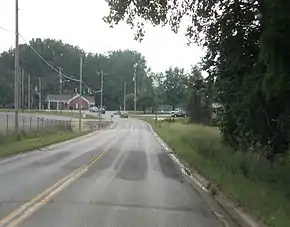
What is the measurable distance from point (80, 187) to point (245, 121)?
6064mm

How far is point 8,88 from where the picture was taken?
138750 millimetres

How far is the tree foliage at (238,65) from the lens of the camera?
16406 mm

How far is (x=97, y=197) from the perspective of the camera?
13500mm

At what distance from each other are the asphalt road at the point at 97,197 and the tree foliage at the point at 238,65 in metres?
2.92

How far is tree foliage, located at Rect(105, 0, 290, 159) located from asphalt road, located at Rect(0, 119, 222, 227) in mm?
2916

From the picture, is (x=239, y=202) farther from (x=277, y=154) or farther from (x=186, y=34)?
(x=186, y=34)

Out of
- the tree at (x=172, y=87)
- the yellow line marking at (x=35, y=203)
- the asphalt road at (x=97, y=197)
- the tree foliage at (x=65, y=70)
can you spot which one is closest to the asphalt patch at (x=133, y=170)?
the asphalt road at (x=97, y=197)

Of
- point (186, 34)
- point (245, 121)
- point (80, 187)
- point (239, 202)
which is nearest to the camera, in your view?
point (239, 202)

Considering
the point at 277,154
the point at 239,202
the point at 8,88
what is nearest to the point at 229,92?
the point at 277,154

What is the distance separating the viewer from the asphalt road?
1027 cm

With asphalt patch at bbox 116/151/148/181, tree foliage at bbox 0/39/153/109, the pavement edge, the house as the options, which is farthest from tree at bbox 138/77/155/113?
the pavement edge

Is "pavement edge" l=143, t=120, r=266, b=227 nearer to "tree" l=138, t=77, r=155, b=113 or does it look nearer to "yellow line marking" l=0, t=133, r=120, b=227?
"yellow line marking" l=0, t=133, r=120, b=227

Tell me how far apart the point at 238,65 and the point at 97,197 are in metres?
8.48

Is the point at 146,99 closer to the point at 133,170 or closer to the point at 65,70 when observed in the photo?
the point at 65,70
